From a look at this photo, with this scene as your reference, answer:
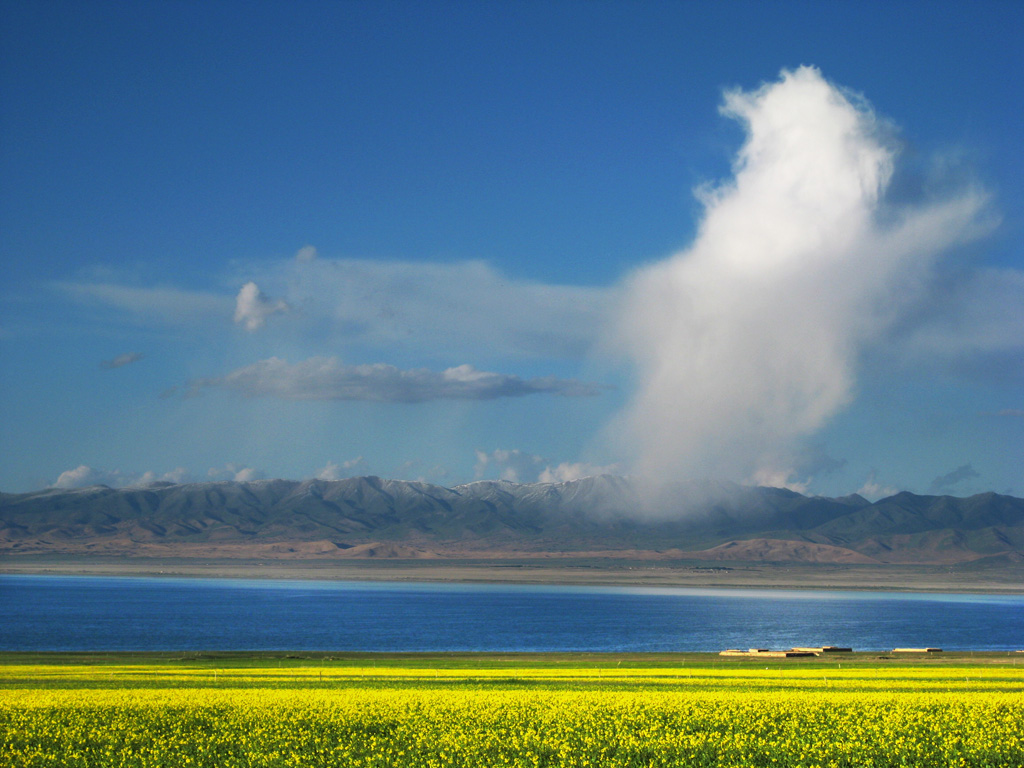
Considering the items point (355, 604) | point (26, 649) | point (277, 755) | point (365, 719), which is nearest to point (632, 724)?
point (365, 719)

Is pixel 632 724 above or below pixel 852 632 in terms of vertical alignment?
above

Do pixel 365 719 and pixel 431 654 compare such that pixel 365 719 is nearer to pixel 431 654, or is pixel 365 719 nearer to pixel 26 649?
pixel 431 654

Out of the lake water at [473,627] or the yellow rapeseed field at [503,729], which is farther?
the lake water at [473,627]

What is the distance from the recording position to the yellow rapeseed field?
2580 centimetres

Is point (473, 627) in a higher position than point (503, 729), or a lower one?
lower

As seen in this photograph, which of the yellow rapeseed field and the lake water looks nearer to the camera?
the yellow rapeseed field

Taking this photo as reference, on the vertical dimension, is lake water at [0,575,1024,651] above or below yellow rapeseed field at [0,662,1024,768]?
below

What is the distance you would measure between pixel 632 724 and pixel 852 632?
363 feet

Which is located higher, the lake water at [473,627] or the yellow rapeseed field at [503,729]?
the yellow rapeseed field at [503,729]

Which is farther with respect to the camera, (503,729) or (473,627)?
(473,627)

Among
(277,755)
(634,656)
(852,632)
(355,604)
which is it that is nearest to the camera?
(277,755)

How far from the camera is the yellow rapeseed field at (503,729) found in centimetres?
2580

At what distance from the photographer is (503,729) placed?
29.8 metres

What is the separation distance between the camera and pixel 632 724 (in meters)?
30.8
